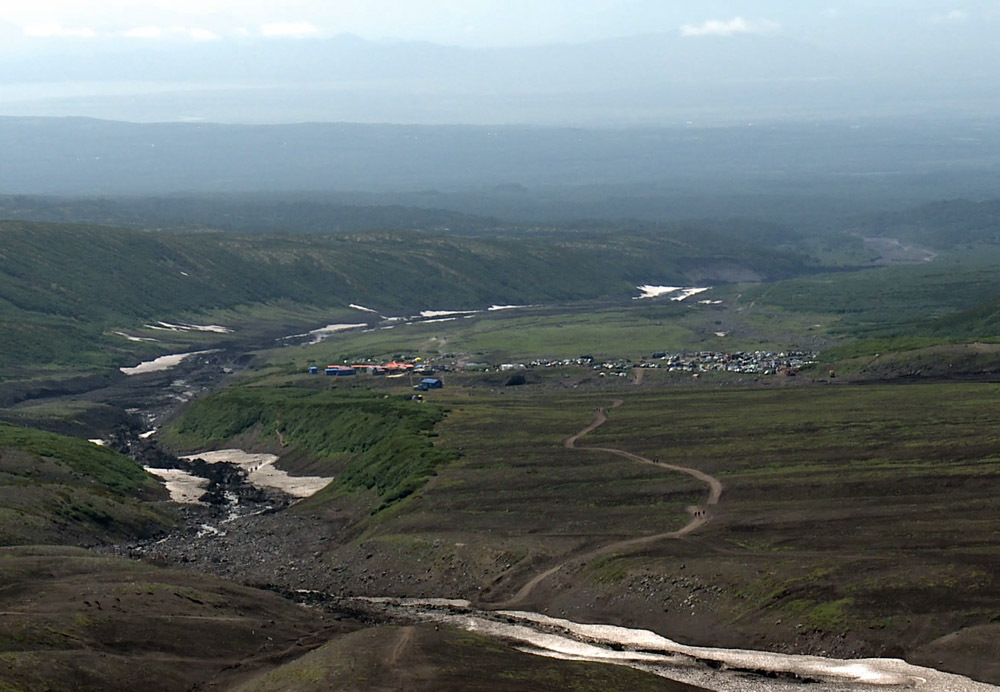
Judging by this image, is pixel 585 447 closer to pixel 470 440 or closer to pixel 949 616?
pixel 470 440

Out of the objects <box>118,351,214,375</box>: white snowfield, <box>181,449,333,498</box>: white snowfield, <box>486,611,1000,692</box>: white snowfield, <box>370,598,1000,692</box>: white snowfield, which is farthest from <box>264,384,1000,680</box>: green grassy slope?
<box>118,351,214,375</box>: white snowfield

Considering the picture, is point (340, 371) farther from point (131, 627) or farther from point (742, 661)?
point (742, 661)

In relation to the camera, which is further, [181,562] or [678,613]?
[181,562]

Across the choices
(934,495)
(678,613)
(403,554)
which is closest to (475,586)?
(403,554)

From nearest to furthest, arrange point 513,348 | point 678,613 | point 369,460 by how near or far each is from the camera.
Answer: point 678,613 < point 369,460 < point 513,348

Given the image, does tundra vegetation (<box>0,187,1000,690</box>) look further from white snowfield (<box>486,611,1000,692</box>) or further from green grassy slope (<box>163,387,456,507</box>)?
white snowfield (<box>486,611,1000,692</box>)

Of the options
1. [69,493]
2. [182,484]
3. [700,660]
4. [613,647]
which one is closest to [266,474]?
[182,484]
